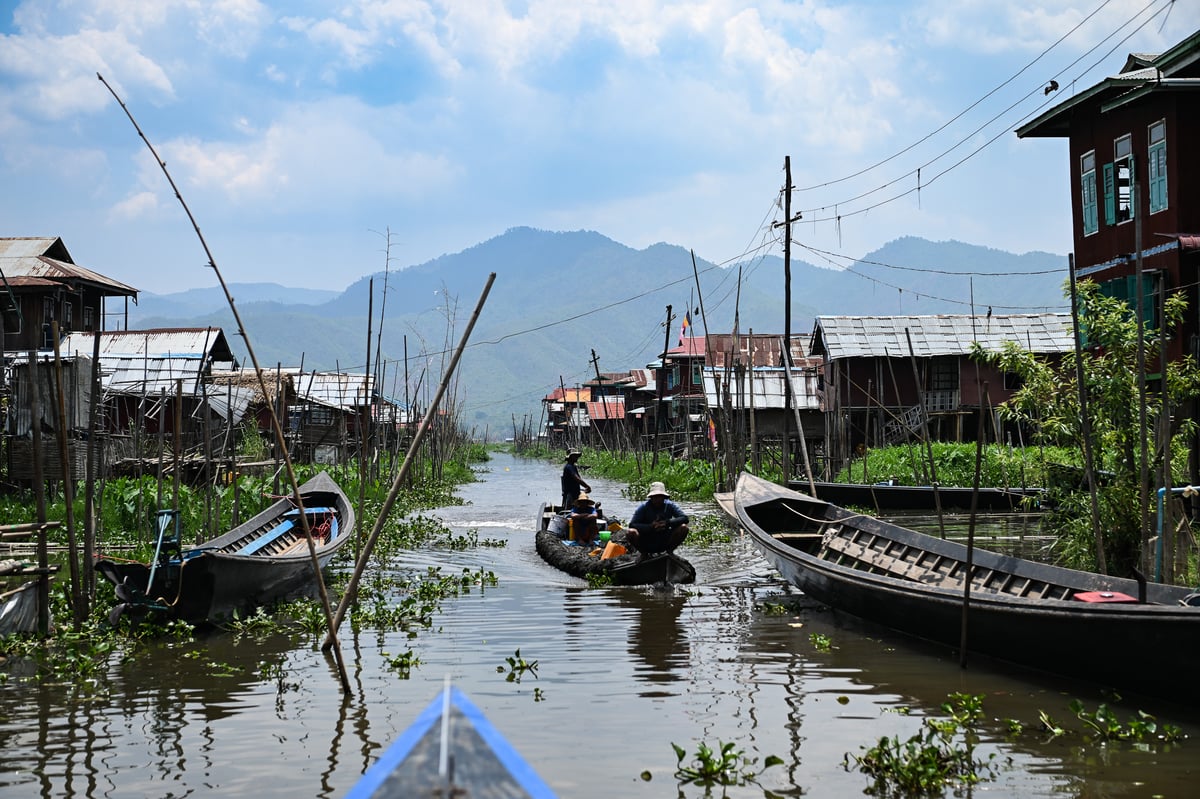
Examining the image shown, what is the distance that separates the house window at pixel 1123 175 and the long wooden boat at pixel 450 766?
17.2m

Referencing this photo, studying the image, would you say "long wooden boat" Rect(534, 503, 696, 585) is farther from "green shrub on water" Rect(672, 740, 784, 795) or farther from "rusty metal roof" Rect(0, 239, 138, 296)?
"rusty metal roof" Rect(0, 239, 138, 296)

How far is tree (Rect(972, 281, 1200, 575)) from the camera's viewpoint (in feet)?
35.4

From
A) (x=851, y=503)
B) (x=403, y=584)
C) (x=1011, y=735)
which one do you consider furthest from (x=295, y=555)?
(x=851, y=503)

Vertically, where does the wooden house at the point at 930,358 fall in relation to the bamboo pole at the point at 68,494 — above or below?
above

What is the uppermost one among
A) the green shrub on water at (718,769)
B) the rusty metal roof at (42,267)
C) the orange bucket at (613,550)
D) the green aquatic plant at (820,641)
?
the rusty metal roof at (42,267)

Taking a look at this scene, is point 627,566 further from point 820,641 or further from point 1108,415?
point 1108,415

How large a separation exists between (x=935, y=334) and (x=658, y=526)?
22511mm

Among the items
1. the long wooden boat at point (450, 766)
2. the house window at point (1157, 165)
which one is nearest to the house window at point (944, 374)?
the house window at point (1157, 165)

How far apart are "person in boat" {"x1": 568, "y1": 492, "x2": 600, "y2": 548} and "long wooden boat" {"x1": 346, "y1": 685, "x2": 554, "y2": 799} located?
12758 mm

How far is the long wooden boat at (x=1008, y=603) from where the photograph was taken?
6.88 metres

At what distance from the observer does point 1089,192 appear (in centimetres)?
1867

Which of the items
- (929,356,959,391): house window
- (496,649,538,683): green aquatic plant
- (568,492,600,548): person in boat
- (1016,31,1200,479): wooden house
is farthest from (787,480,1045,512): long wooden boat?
(496,649,538,683): green aquatic plant

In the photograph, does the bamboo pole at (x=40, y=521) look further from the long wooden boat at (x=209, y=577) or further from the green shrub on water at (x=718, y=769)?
the green shrub on water at (x=718, y=769)

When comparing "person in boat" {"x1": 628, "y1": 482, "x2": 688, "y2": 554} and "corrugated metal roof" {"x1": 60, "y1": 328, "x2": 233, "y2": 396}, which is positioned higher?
"corrugated metal roof" {"x1": 60, "y1": 328, "x2": 233, "y2": 396}
